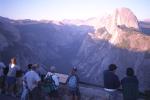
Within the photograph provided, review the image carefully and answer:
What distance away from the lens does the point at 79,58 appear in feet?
437

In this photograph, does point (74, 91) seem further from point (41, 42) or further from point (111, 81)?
point (41, 42)

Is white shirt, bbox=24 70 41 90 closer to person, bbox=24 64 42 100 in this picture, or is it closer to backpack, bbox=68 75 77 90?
person, bbox=24 64 42 100

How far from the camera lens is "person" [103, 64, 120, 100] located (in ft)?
25.1

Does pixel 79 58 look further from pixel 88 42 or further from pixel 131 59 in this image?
pixel 131 59

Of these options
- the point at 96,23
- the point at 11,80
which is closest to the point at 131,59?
the point at 96,23

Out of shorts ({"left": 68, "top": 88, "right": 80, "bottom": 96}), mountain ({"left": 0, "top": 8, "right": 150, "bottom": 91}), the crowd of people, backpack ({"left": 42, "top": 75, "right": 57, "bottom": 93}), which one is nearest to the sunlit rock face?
mountain ({"left": 0, "top": 8, "right": 150, "bottom": 91})

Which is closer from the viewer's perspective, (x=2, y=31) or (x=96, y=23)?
(x=2, y=31)

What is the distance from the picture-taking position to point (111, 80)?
7664 mm

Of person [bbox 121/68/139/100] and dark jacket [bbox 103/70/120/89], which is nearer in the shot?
person [bbox 121/68/139/100]

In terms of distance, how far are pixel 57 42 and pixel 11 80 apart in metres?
132

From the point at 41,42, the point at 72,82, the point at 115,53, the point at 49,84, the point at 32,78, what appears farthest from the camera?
the point at 41,42

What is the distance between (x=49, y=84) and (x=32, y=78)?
1134mm

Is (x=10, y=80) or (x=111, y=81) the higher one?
(x=111, y=81)

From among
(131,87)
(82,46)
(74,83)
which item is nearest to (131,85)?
(131,87)
